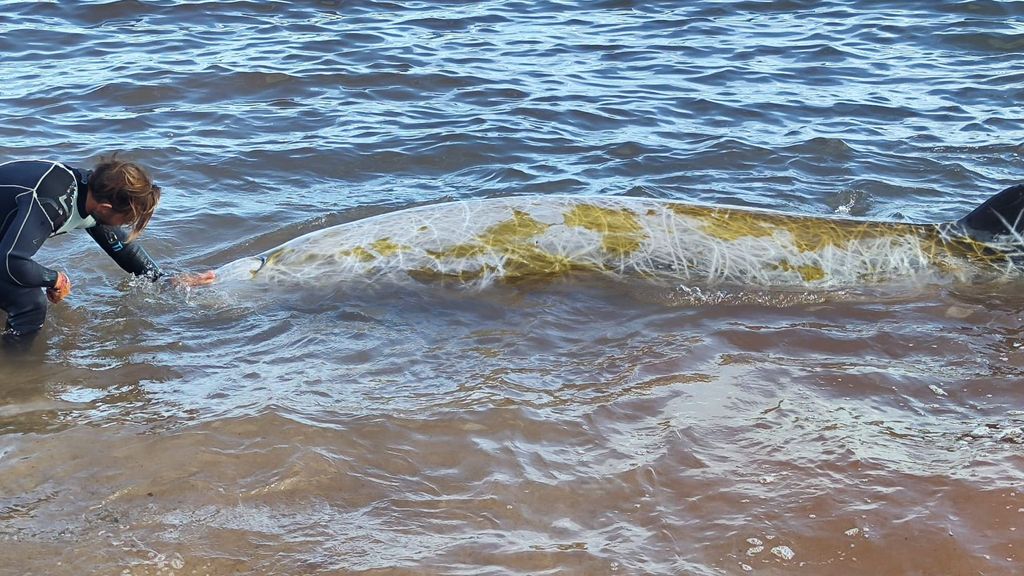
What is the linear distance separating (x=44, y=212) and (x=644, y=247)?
3.33m

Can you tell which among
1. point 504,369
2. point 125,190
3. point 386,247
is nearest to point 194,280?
point 125,190

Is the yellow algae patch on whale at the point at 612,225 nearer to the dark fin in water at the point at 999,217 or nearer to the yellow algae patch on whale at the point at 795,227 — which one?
the yellow algae patch on whale at the point at 795,227

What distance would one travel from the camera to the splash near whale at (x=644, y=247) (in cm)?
588

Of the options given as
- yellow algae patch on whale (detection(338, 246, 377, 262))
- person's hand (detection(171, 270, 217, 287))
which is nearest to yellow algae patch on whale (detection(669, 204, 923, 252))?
yellow algae patch on whale (detection(338, 246, 377, 262))

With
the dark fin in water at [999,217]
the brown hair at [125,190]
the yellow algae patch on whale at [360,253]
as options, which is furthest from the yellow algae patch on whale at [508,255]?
the dark fin in water at [999,217]

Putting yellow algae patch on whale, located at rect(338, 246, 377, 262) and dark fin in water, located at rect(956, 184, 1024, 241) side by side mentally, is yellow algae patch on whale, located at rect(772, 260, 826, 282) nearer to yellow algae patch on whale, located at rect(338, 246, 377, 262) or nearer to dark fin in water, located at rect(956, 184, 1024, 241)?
dark fin in water, located at rect(956, 184, 1024, 241)

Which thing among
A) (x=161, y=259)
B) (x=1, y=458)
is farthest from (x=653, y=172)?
(x=1, y=458)

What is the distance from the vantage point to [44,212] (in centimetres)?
532

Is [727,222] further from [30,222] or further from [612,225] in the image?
[30,222]

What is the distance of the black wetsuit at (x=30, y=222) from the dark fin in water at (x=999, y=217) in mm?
5173

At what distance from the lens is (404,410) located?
4.29 m

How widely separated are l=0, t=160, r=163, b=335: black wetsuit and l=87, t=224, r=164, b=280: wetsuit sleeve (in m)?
0.23

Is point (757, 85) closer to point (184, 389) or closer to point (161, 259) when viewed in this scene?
point (161, 259)

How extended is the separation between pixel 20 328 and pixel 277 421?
1970 mm
